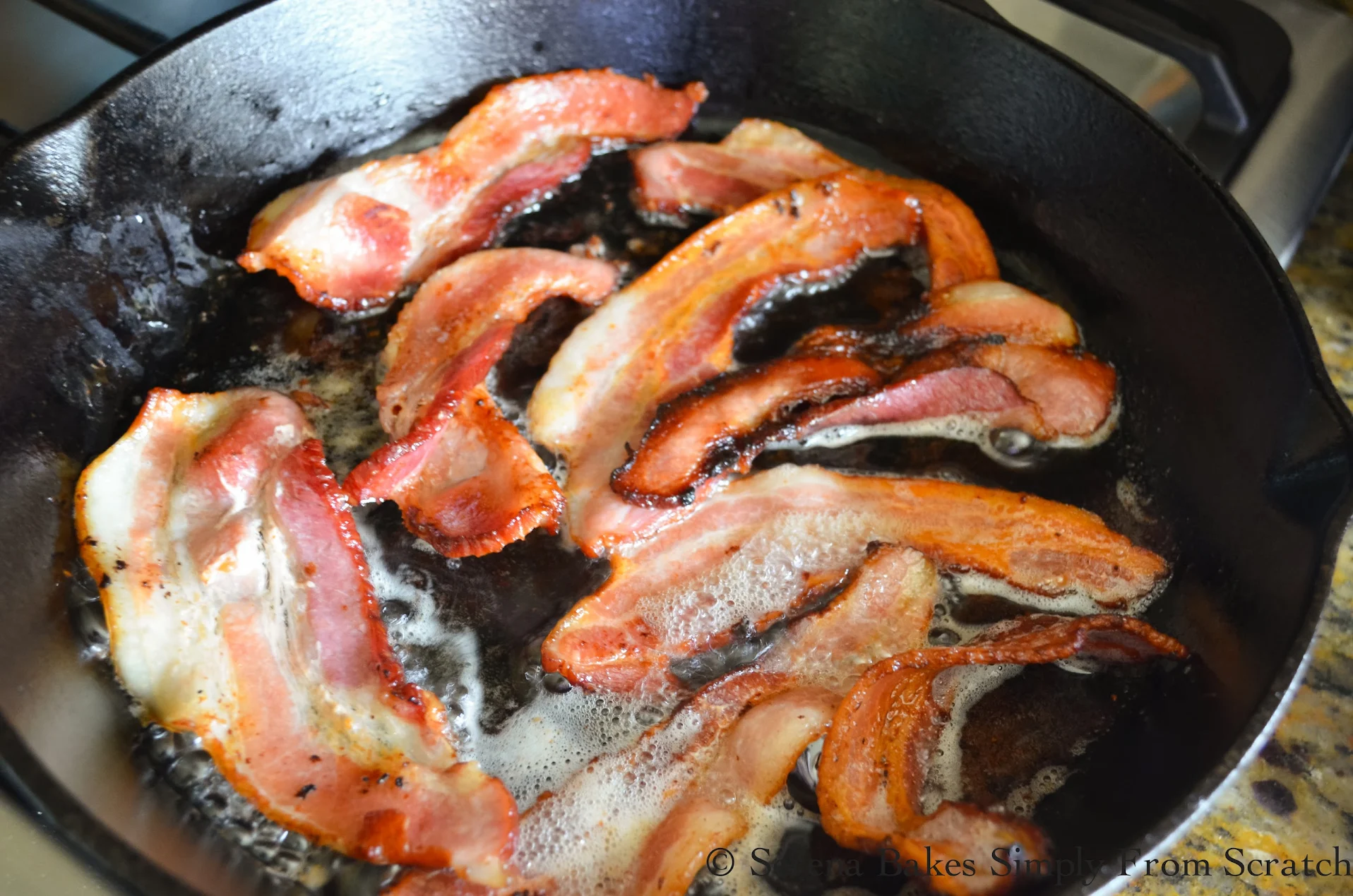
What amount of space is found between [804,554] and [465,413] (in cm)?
44

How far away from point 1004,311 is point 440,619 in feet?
2.66

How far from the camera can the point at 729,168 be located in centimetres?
147

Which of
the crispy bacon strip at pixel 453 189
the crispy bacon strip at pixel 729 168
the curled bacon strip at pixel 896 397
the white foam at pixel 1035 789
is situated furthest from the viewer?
the crispy bacon strip at pixel 729 168

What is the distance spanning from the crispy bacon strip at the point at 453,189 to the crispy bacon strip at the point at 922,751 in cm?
86

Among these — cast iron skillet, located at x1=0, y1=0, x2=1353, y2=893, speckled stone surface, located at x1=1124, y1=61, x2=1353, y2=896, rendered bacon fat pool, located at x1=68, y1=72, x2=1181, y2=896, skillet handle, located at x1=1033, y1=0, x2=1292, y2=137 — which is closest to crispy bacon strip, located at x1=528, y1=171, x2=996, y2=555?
rendered bacon fat pool, located at x1=68, y1=72, x2=1181, y2=896

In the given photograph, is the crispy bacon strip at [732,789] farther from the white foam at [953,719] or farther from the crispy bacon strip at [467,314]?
the crispy bacon strip at [467,314]

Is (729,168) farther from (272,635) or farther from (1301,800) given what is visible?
(1301,800)

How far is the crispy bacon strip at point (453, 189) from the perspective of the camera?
134 centimetres

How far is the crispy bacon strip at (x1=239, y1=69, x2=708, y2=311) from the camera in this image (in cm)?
134

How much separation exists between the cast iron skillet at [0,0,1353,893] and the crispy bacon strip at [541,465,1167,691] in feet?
0.32

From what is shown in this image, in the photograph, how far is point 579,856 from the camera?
945 mm

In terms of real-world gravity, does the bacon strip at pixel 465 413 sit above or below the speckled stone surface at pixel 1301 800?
above

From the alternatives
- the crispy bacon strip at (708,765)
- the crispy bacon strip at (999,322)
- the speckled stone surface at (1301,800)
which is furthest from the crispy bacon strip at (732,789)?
the crispy bacon strip at (999,322)

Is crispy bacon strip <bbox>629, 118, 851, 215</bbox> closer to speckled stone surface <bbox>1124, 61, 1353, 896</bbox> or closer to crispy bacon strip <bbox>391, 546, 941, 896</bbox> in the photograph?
crispy bacon strip <bbox>391, 546, 941, 896</bbox>
